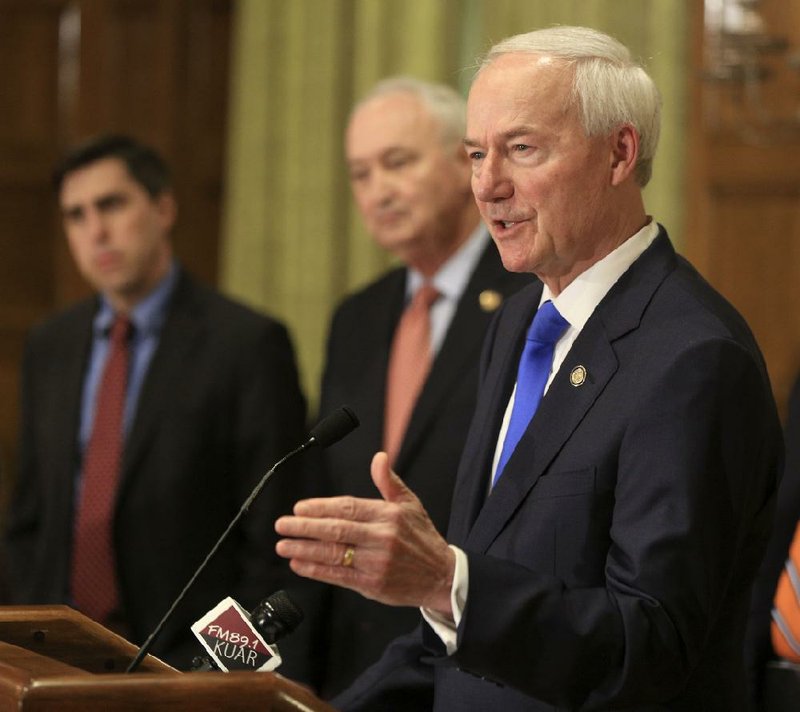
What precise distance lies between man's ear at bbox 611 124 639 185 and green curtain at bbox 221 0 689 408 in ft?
12.0

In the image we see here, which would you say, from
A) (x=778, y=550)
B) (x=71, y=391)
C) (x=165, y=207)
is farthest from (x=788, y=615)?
(x=165, y=207)

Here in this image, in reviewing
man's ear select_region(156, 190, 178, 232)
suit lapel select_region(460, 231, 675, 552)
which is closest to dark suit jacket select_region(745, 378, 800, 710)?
suit lapel select_region(460, 231, 675, 552)

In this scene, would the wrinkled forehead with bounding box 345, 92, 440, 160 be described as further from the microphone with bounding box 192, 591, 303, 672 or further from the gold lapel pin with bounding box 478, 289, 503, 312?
the microphone with bounding box 192, 591, 303, 672

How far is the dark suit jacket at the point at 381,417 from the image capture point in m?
3.24

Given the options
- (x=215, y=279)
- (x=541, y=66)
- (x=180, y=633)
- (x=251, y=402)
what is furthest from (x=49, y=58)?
(x=541, y=66)

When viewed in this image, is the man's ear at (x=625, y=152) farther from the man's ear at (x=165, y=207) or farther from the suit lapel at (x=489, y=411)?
the man's ear at (x=165, y=207)

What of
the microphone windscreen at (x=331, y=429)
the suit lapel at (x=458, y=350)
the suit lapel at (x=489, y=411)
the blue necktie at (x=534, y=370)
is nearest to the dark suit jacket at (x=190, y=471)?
the suit lapel at (x=458, y=350)

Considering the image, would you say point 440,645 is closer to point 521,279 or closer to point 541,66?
point 541,66

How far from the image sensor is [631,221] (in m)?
2.06

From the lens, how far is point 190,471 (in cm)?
368

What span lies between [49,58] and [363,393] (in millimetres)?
3545

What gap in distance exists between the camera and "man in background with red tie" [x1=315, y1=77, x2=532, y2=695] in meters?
3.27

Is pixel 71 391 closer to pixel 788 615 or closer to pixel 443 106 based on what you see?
pixel 443 106

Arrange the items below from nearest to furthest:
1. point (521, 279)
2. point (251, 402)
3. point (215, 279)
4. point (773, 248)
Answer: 1. point (521, 279)
2. point (251, 402)
3. point (773, 248)
4. point (215, 279)
